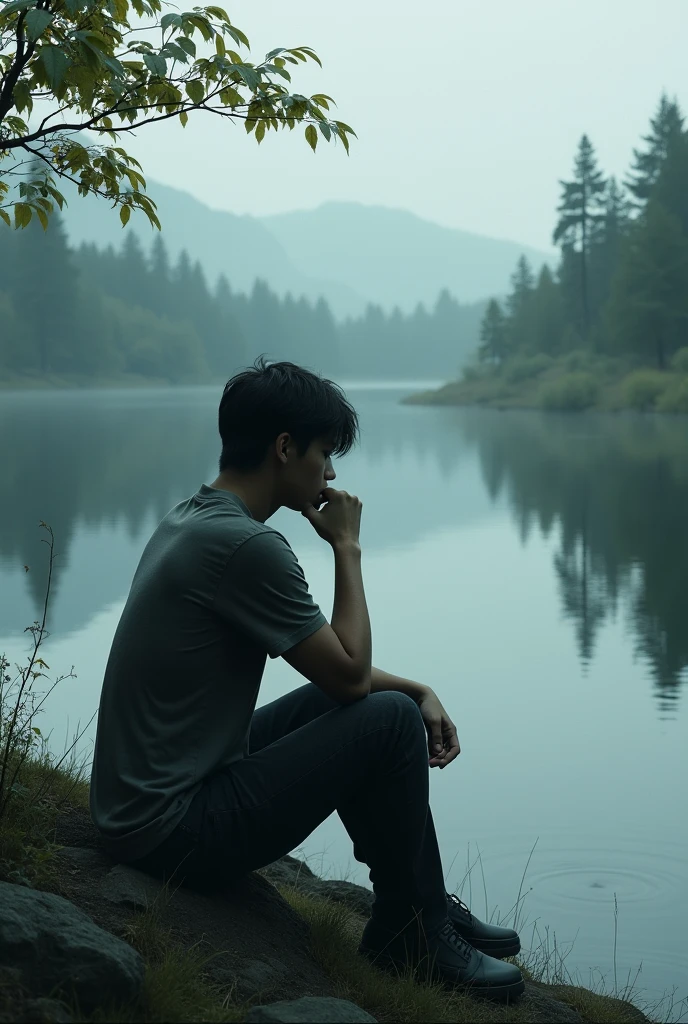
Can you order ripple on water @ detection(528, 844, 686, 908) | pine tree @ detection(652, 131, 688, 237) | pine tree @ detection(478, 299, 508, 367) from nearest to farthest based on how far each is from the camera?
ripple on water @ detection(528, 844, 686, 908) < pine tree @ detection(652, 131, 688, 237) < pine tree @ detection(478, 299, 508, 367)

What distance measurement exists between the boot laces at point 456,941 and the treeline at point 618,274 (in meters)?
45.6

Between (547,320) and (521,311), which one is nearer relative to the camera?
(547,320)

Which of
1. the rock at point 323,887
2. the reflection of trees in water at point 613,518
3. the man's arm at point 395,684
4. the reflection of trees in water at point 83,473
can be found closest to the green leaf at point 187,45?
the man's arm at point 395,684

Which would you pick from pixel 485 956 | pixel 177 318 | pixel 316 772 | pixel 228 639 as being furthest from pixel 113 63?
pixel 177 318

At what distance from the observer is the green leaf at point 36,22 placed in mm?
2809

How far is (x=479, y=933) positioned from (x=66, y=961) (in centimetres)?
130

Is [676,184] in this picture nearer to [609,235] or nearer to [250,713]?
[609,235]

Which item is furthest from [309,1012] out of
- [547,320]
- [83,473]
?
[547,320]

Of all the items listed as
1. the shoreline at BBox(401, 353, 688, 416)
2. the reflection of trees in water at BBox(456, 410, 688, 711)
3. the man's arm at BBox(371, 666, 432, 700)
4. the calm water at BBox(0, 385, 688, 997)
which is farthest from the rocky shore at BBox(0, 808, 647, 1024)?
the shoreline at BBox(401, 353, 688, 416)

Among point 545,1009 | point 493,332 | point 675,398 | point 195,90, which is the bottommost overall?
point 545,1009

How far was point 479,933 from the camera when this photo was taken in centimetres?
326

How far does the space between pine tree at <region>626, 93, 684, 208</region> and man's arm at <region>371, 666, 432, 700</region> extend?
5702 cm

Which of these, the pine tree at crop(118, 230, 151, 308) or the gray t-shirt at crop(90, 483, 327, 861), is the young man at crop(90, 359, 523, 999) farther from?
the pine tree at crop(118, 230, 151, 308)

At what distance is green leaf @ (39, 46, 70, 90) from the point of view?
284 cm
